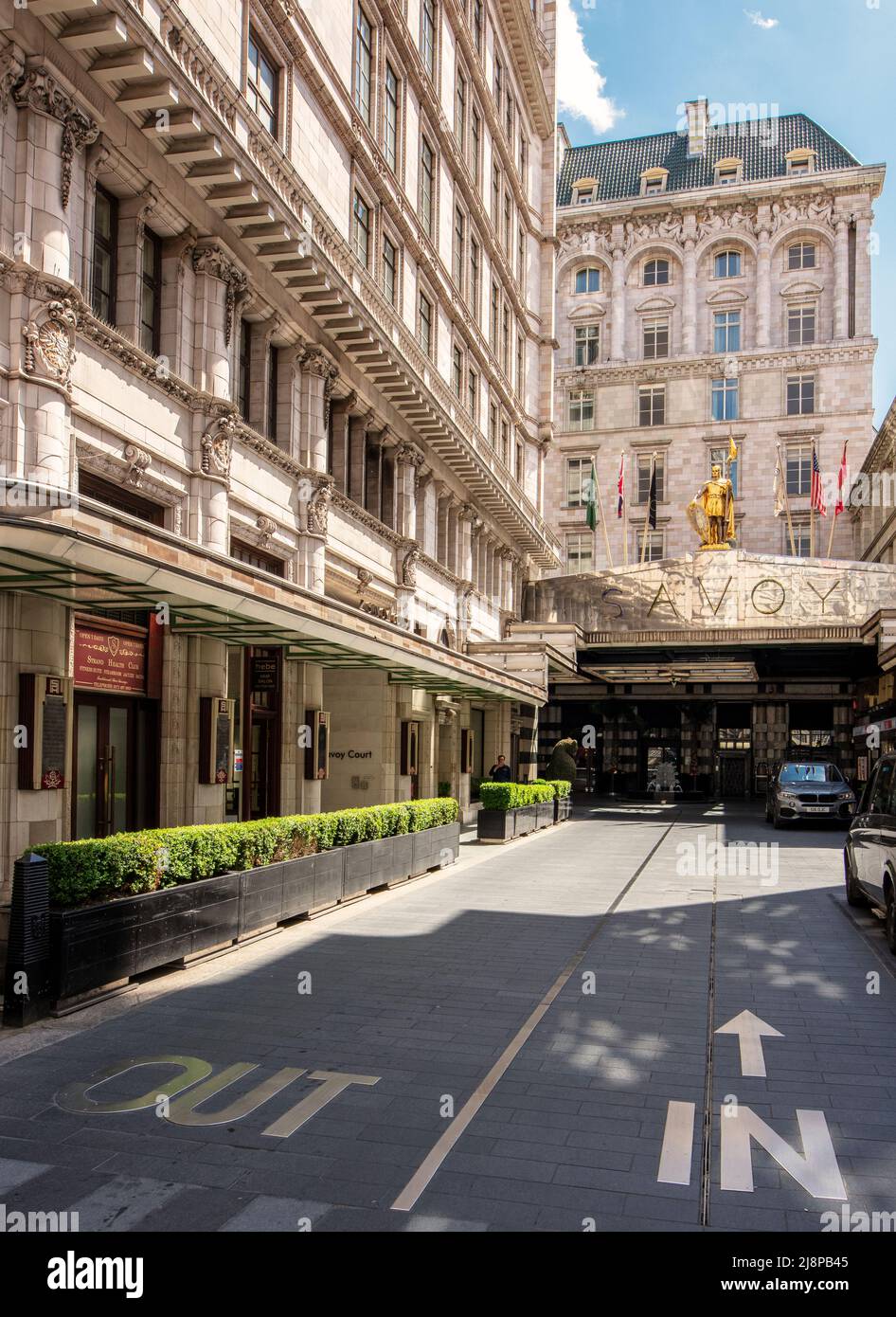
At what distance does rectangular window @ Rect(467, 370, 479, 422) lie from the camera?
34.7 meters

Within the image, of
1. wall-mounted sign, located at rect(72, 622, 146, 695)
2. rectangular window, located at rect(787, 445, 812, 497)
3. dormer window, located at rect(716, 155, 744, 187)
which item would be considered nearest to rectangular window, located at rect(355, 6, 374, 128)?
wall-mounted sign, located at rect(72, 622, 146, 695)

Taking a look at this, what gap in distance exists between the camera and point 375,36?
2469 centimetres

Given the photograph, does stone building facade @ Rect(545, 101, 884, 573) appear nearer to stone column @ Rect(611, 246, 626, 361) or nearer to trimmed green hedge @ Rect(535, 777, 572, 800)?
stone column @ Rect(611, 246, 626, 361)

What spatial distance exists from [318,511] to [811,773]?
1718 centimetres

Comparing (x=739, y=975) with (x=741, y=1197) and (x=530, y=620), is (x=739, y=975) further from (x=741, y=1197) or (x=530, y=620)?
(x=530, y=620)

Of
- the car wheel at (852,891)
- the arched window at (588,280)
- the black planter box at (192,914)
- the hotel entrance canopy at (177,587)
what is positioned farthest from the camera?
the arched window at (588,280)

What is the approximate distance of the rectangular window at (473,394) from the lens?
34688 mm

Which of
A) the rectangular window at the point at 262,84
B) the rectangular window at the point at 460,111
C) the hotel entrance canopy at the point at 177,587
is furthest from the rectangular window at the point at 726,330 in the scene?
the hotel entrance canopy at the point at 177,587

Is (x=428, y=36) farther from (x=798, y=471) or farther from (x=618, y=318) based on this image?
(x=798, y=471)

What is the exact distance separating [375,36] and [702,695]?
102ft

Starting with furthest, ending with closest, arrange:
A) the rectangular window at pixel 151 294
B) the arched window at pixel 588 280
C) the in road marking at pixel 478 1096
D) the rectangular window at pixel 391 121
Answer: the arched window at pixel 588 280
the rectangular window at pixel 391 121
the rectangular window at pixel 151 294
the in road marking at pixel 478 1096

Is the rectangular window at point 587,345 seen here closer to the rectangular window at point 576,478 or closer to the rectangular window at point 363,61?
the rectangular window at point 576,478

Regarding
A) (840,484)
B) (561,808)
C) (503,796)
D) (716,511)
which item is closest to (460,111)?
(716,511)

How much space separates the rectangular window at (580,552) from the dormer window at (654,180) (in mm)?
21983
